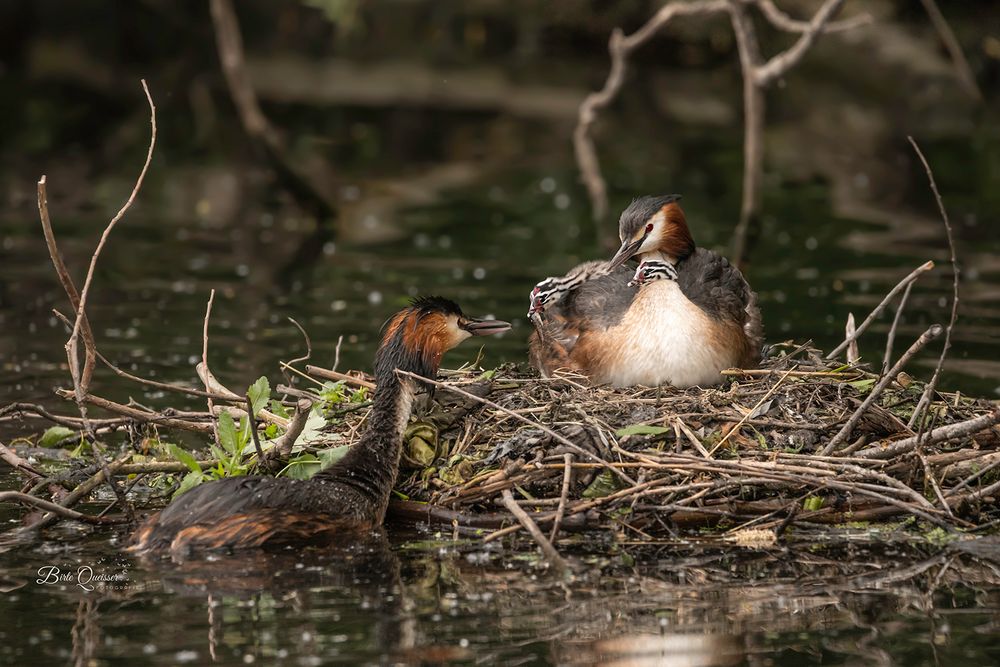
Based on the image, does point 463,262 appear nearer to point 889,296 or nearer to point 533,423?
point 533,423

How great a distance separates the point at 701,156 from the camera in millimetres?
21094

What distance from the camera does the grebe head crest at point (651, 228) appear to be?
8.54 m

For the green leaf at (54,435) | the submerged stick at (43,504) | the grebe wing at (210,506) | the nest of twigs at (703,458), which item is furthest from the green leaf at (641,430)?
the green leaf at (54,435)

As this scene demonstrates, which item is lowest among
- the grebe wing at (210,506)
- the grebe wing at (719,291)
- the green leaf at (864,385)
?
the grebe wing at (210,506)

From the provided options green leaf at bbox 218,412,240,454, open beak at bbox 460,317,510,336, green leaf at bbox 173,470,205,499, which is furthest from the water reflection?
open beak at bbox 460,317,510,336

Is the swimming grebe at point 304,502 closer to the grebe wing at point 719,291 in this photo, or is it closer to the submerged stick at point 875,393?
the grebe wing at point 719,291

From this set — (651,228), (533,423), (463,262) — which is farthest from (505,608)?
(463,262)

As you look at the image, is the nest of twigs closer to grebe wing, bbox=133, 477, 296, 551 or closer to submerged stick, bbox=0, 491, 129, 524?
grebe wing, bbox=133, 477, 296, 551

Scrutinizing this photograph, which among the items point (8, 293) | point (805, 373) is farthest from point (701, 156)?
point (805, 373)

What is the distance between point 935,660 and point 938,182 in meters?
14.3

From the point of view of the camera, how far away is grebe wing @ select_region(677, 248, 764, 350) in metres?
8.41

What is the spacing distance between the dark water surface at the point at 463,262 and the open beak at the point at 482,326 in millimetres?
1220

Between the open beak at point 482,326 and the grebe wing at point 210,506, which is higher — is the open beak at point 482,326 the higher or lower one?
the higher one

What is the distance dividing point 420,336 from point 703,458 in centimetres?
159
